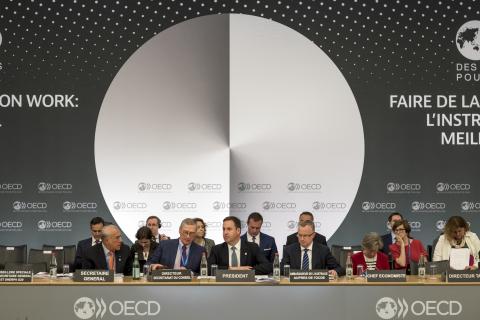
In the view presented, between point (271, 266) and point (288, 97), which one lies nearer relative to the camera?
point (271, 266)

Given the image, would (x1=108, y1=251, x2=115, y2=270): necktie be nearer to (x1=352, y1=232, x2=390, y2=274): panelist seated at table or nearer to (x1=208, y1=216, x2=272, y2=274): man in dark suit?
(x1=208, y1=216, x2=272, y2=274): man in dark suit

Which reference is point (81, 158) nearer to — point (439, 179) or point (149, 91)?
point (149, 91)

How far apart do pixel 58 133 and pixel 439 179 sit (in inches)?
190

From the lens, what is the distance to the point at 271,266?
677 centimetres

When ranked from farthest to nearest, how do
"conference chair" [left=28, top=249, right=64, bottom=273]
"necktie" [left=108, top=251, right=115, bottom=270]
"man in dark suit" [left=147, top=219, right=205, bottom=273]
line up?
"conference chair" [left=28, top=249, right=64, bottom=273], "man in dark suit" [left=147, top=219, right=205, bottom=273], "necktie" [left=108, top=251, right=115, bottom=270]

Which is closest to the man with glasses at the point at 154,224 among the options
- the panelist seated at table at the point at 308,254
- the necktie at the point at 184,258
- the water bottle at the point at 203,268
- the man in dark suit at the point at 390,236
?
the necktie at the point at 184,258

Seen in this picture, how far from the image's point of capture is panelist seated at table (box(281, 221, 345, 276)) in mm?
6564

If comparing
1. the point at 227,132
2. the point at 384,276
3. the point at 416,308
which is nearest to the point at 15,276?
the point at 384,276

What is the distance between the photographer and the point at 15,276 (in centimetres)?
557

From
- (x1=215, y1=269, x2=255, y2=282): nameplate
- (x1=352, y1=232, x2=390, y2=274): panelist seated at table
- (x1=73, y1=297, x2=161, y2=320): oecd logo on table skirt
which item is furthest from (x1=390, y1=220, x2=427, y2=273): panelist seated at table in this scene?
(x1=73, y1=297, x2=161, y2=320): oecd logo on table skirt

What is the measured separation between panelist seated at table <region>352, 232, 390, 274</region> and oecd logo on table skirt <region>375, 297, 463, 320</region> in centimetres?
115

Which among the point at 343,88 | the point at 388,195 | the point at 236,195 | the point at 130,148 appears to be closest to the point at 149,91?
the point at 130,148

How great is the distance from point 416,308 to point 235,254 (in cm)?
193

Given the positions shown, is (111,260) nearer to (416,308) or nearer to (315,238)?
(416,308)
